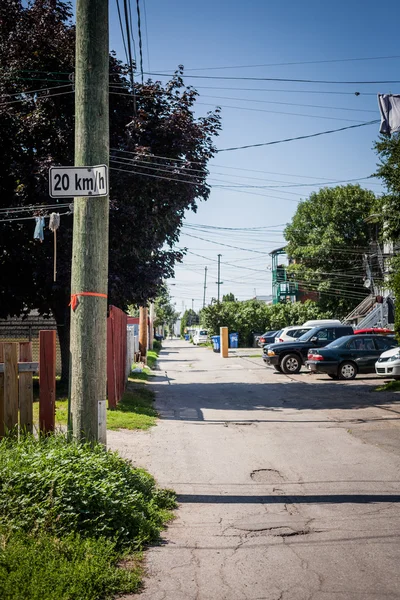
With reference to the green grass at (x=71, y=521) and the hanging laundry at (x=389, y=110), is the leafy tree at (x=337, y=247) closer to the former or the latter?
the hanging laundry at (x=389, y=110)

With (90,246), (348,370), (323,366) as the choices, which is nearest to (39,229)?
(90,246)

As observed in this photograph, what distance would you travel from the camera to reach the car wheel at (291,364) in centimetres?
2553

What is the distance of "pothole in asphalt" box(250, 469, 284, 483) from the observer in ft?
24.9

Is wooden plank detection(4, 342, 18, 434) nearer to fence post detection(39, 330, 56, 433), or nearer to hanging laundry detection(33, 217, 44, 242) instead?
fence post detection(39, 330, 56, 433)

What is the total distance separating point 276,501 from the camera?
666cm

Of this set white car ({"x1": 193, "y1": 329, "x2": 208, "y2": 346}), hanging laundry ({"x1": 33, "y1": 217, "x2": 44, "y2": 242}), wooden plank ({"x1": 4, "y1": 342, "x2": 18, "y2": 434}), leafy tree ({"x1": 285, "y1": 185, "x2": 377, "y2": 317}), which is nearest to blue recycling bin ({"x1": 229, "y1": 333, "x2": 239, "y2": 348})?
leafy tree ({"x1": 285, "y1": 185, "x2": 377, "y2": 317})

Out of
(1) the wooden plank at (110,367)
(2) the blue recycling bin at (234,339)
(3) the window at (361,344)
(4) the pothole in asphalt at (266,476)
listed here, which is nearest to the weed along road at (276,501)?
(4) the pothole in asphalt at (266,476)

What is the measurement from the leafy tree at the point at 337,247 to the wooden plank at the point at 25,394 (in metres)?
51.4

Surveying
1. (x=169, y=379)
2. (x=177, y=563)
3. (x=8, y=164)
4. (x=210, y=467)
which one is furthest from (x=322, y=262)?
(x=177, y=563)

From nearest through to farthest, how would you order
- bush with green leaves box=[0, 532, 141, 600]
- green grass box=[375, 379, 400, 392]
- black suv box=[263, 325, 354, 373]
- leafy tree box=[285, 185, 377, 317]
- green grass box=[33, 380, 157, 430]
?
bush with green leaves box=[0, 532, 141, 600] < green grass box=[33, 380, 157, 430] < green grass box=[375, 379, 400, 392] < black suv box=[263, 325, 354, 373] < leafy tree box=[285, 185, 377, 317]

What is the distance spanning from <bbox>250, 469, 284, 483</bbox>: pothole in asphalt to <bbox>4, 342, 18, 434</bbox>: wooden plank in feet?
9.66

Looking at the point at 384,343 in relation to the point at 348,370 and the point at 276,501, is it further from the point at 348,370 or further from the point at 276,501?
the point at 276,501

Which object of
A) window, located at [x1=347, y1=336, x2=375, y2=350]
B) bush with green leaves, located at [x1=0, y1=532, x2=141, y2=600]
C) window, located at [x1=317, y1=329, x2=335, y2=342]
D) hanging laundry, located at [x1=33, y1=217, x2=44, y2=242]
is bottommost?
bush with green leaves, located at [x1=0, y1=532, x2=141, y2=600]

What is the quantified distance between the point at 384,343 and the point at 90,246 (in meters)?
18.2
